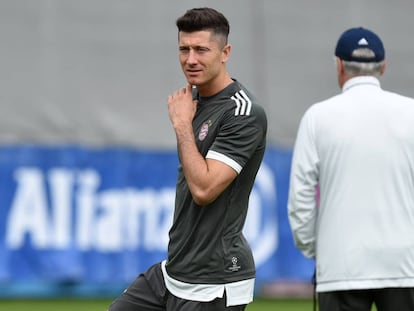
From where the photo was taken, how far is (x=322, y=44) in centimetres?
1388

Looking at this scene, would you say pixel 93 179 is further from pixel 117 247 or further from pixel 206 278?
pixel 206 278

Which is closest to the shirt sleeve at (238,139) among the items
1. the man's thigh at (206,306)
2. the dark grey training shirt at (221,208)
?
the dark grey training shirt at (221,208)

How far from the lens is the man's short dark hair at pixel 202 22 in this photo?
536 cm

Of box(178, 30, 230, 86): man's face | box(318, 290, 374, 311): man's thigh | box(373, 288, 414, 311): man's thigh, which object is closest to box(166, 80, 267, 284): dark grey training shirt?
box(178, 30, 230, 86): man's face

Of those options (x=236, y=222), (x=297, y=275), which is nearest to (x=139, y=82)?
(x=297, y=275)

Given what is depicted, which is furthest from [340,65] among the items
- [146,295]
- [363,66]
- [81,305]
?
[81,305]

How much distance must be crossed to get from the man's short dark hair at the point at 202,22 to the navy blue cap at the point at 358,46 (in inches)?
23.6

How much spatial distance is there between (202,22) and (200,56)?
171 mm

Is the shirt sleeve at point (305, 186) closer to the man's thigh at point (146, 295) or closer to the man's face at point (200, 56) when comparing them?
the man's face at point (200, 56)

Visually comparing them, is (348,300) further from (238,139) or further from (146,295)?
(146,295)

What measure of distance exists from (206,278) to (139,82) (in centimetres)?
819

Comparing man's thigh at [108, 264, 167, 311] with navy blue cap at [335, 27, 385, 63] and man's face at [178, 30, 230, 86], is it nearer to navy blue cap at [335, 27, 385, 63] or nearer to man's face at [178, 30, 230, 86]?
man's face at [178, 30, 230, 86]

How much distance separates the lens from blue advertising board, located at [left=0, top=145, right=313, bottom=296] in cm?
1202

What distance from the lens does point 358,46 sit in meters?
5.37
